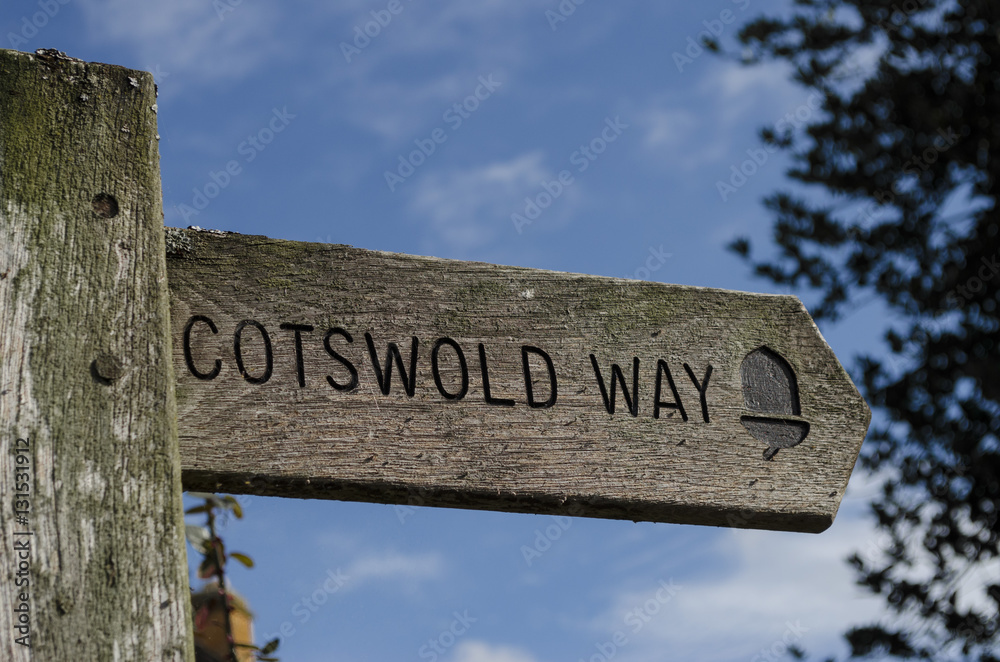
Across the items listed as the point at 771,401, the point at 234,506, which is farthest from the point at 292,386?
the point at 234,506

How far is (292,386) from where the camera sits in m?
1.09

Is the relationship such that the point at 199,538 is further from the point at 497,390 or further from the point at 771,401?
the point at 771,401

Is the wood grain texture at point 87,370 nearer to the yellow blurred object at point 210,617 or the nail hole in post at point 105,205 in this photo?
the nail hole in post at point 105,205

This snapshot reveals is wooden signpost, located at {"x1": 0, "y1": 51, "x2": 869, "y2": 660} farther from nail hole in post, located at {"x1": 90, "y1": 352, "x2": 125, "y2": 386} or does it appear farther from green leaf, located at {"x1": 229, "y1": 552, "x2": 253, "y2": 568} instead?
green leaf, located at {"x1": 229, "y1": 552, "x2": 253, "y2": 568}

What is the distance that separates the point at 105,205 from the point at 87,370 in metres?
0.20

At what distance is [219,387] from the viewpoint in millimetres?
1071

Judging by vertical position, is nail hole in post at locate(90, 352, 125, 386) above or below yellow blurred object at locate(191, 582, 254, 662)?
above

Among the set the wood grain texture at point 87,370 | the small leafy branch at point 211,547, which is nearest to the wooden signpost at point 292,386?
the wood grain texture at point 87,370

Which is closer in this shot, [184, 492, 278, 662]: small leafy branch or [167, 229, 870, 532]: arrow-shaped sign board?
[167, 229, 870, 532]: arrow-shaped sign board

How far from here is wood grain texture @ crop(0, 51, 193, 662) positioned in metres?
0.86

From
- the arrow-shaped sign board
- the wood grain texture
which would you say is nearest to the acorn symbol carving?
the arrow-shaped sign board

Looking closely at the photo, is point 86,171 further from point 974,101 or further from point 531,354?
point 974,101

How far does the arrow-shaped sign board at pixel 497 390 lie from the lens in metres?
1.08

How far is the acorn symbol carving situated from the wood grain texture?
0.82 metres
